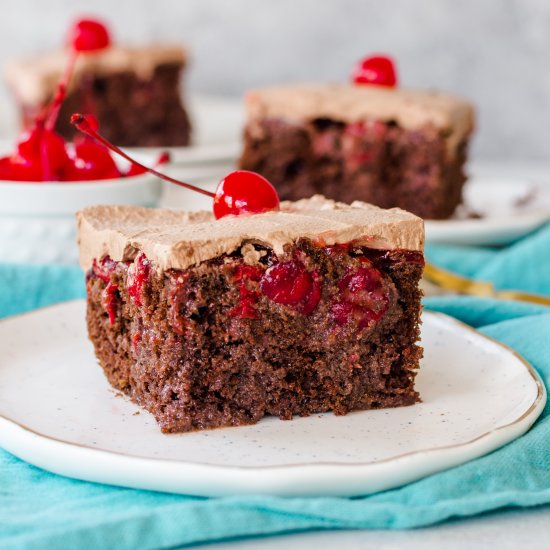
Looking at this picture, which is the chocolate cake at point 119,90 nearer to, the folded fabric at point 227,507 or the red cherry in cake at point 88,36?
the red cherry in cake at point 88,36

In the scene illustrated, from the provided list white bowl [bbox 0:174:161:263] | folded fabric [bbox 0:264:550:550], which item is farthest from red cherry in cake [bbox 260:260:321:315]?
white bowl [bbox 0:174:161:263]

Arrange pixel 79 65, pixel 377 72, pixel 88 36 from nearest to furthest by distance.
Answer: pixel 377 72, pixel 88 36, pixel 79 65

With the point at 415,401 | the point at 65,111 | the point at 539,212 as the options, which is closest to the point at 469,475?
the point at 415,401

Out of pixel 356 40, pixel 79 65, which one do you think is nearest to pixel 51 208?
pixel 79 65

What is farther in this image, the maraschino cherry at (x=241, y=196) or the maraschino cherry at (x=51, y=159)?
the maraschino cherry at (x=51, y=159)

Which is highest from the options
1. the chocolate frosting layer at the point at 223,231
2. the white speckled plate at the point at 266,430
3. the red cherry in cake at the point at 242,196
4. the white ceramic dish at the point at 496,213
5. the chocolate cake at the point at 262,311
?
the red cherry in cake at the point at 242,196

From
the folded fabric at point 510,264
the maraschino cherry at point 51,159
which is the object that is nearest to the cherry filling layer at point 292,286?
the maraschino cherry at point 51,159

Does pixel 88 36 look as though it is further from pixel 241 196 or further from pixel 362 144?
pixel 241 196

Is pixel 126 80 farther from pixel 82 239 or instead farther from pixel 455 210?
pixel 82 239
